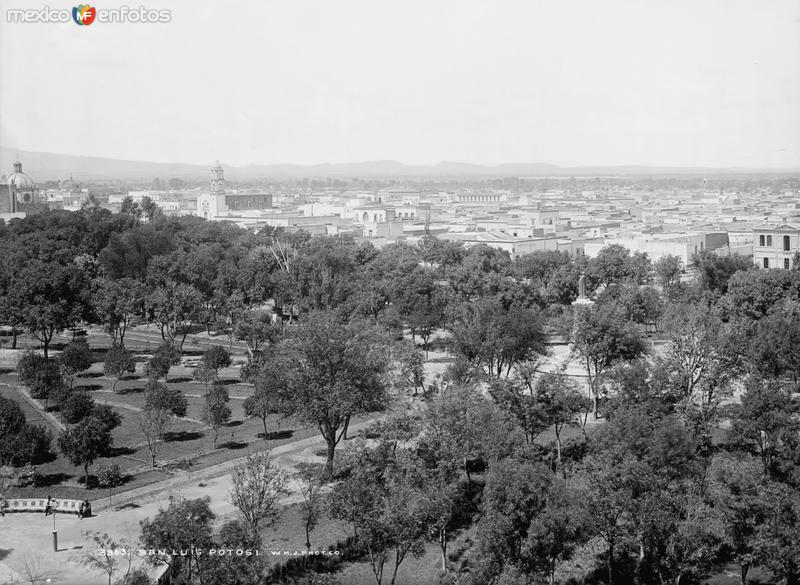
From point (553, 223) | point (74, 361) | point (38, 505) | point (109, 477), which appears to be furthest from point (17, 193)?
point (38, 505)

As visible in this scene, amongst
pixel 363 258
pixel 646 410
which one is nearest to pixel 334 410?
pixel 646 410

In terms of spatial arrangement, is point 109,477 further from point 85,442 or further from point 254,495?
point 254,495

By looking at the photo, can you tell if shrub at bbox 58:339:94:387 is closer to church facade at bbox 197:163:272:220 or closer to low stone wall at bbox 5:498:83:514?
low stone wall at bbox 5:498:83:514

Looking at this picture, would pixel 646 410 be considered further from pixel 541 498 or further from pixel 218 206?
pixel 218 206

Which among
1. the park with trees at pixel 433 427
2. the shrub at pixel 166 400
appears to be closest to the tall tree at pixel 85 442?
the park with trees at pixel 433 427

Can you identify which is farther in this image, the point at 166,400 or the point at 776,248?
the point at 776,248

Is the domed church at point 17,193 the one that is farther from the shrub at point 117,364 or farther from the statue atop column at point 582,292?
the statue atop column at point 582,292

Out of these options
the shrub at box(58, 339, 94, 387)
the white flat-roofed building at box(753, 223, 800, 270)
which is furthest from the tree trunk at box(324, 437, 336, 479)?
the white flat-roofed building at box(753, 223, 800, 270)
